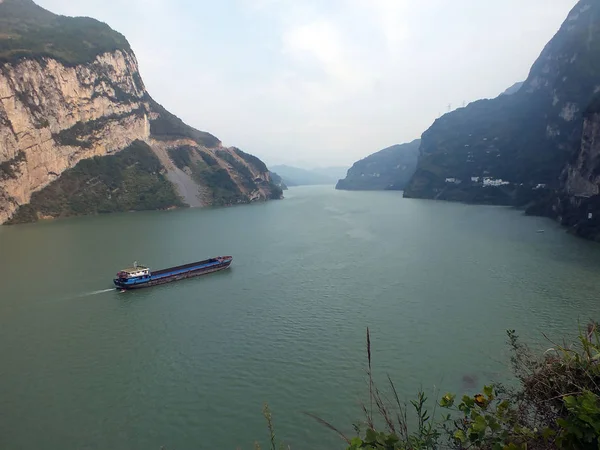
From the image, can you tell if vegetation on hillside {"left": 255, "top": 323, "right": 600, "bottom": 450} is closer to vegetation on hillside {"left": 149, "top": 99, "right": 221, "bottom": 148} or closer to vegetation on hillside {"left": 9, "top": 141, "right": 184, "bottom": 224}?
vegetation on hillside {"left": 9, "top": 141, "right": 184, "bottom": 224}

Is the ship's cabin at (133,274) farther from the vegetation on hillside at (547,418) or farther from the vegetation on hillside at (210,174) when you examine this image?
the vegetation on hillside at (210,174)

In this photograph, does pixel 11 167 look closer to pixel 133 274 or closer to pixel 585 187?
pixel 133 274

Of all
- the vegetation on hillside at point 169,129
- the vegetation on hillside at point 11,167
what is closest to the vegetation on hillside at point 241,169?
the vegetation on hillside at point 169,129

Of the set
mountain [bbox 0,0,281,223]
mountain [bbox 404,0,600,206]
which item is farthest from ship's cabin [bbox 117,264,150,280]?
mountain [bbox 404,0,600,206]

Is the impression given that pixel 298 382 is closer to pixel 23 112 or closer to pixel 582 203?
pixel 582 203

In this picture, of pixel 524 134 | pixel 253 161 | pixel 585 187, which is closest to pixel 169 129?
pixel 253 161

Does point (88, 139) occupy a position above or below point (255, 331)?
above
